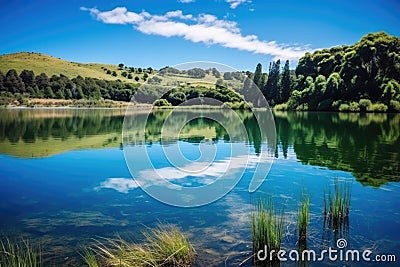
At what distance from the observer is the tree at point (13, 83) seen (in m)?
98.7

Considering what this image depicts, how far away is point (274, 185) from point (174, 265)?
23.4 feet

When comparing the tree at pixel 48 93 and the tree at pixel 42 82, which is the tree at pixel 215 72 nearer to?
the tree at pixel 48 93

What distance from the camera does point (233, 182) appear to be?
13.5 m

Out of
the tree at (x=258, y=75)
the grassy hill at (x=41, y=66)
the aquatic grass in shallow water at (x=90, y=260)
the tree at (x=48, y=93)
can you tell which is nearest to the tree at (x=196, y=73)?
the aquatic grass in shallow water at (x=90, y=260)

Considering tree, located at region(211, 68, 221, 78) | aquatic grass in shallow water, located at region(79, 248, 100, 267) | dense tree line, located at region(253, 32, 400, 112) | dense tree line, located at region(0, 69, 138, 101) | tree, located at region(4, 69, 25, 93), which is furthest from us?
dense tree line, located at region(0, 69, 138, 101)

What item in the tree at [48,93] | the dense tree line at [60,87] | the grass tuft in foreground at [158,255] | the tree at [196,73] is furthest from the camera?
the tree at [48,93]

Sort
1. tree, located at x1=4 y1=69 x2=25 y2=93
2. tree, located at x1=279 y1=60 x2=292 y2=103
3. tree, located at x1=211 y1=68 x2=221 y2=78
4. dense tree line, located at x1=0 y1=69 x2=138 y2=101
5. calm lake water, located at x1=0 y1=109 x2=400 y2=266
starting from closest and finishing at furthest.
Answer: calm lake water, located at x1=0 y1=109 x2=400 y2=266 → tree, located at x1=211 y1=68 x2=221 y2=78 → tree, located at x1=279 y1=60 x2=292 y2=103 → tree, located at x1=4 y1=69 x2=25 y2=93 → dense tree line, located at x1=0 y1=69 x2=138 y2=101

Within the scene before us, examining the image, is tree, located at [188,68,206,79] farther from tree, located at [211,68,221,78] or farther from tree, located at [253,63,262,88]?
tree, located at [253,63,262,88]

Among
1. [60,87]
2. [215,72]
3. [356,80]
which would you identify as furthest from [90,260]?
[60,87]

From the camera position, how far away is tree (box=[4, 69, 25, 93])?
98688mm

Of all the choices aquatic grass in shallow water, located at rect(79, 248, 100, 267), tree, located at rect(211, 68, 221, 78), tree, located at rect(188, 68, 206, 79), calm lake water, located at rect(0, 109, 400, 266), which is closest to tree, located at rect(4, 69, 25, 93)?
calm lake water, located at rect(0, 109, 400, 266)

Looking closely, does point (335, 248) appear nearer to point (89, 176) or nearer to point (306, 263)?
point (306, 263)

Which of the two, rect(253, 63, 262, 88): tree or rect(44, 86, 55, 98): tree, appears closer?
rect(253, 63, 262, 88): tree

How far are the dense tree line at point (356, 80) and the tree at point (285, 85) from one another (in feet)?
14.1
